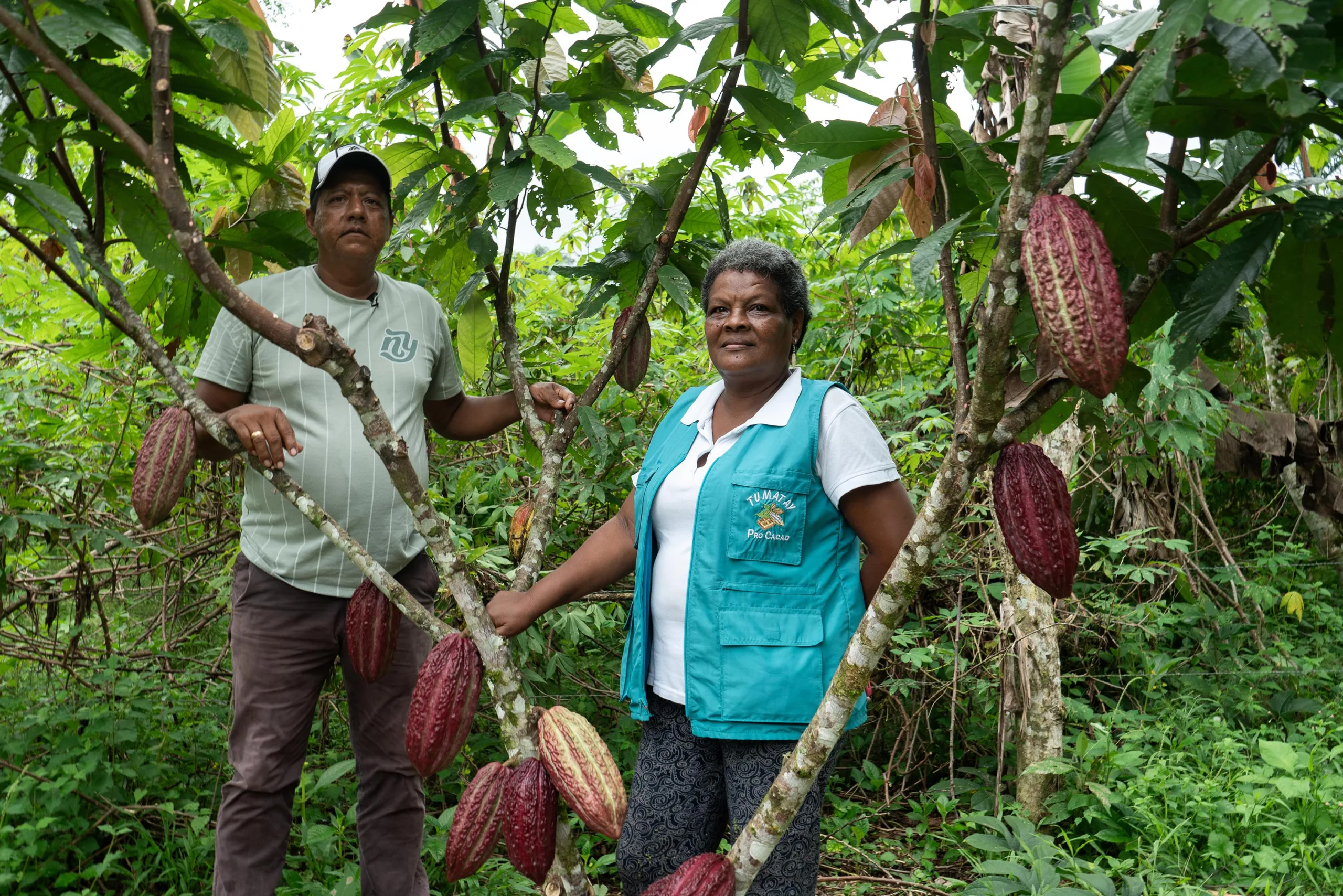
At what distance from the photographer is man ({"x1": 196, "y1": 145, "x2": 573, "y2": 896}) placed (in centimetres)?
192

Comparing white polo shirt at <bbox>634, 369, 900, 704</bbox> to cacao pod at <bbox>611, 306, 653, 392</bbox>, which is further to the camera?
cacao pod at <bbox>611, 306, 653, 392</bbox>

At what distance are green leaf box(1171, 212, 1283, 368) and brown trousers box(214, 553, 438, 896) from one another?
1.55 m

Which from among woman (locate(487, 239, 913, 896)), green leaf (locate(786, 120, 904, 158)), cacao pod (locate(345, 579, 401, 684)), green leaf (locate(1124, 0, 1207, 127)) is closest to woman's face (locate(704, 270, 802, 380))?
woman (locate(487, 239, 913, 896))

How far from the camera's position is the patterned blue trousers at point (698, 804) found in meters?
1.56

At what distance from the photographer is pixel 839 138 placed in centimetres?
135

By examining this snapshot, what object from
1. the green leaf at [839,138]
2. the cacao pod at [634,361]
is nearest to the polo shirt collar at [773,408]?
the cacao pod at [634,361]

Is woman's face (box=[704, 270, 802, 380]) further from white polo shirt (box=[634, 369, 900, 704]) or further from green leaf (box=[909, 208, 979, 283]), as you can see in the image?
green leaf (box=[909, 208, 979, 283])

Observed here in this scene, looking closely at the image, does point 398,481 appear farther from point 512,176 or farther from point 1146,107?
point 1146,107

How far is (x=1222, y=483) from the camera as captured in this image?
5.22 meters

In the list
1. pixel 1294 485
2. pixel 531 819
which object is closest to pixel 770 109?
pixel 531 819

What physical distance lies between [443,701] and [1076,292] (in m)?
0.87

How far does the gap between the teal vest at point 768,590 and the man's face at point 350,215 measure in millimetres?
872

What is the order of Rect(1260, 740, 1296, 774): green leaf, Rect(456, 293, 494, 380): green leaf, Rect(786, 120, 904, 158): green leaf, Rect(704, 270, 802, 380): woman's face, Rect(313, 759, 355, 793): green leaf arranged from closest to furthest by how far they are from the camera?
Rect(786, 120, 904, 158): green leaf, Rect(704, 270, 802, 380): woman's face, Rect(456, 293, 494, 380): green leaf, Rect(313, 759, 355, 793): green leaf, Rect(1260, 740, 1296, 774): green leaf

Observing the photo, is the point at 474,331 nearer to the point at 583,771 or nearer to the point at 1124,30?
the point at 583,771
